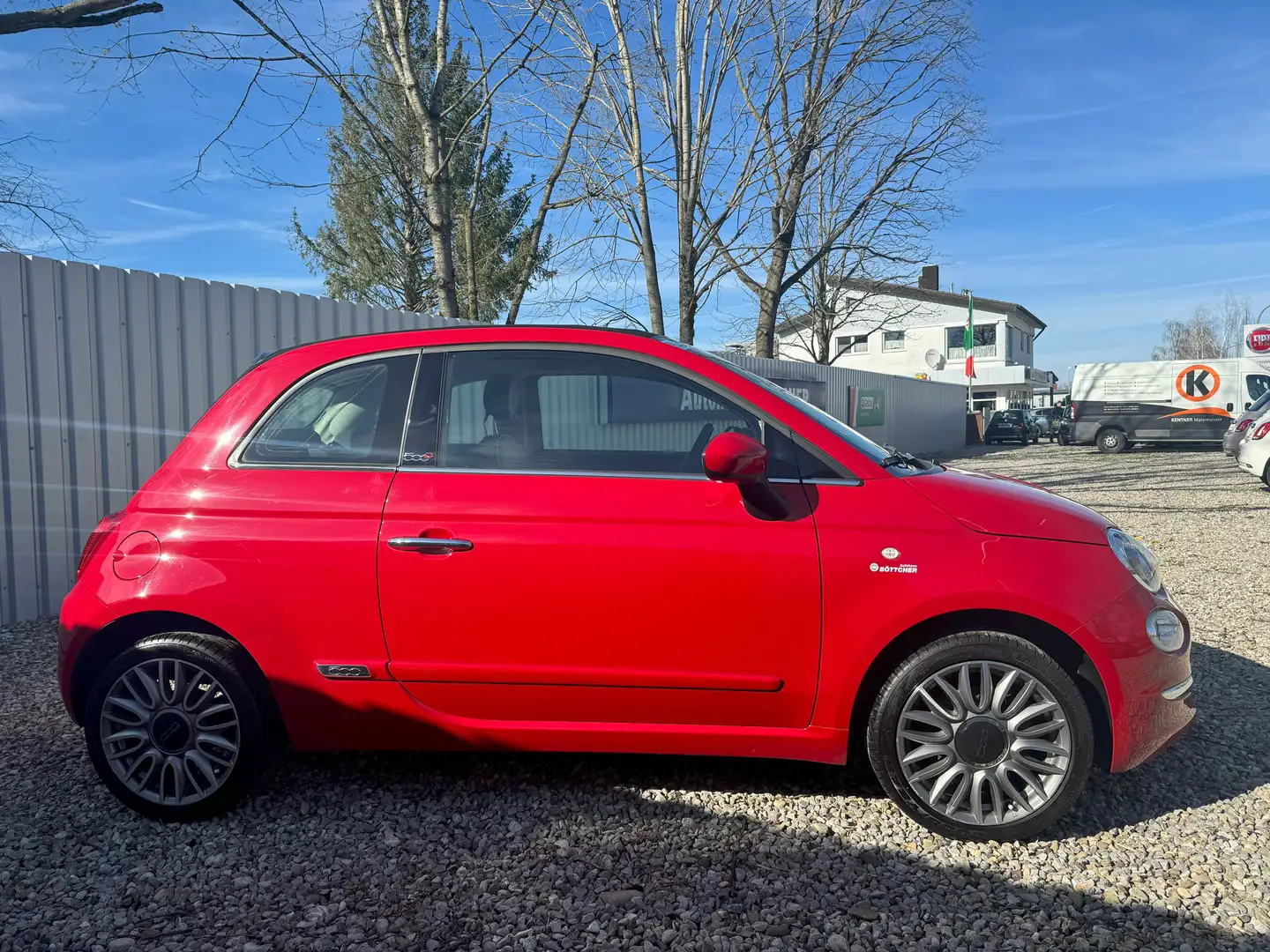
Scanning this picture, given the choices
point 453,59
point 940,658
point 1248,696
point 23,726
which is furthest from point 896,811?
point 453,59

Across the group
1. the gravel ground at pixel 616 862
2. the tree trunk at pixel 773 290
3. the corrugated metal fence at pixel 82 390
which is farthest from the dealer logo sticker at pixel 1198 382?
the corrugated metal fence at pixel 82 390

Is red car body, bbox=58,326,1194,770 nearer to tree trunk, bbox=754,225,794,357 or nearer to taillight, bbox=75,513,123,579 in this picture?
taillight, bbox=75,513,123,579

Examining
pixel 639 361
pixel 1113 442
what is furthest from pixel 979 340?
pixel 639 361

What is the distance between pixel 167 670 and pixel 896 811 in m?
2.68

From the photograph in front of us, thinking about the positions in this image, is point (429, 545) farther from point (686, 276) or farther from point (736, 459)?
point (686, 276)

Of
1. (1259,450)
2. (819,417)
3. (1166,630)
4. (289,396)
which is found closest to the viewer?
(1166,630)

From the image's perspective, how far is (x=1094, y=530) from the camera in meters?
2.92

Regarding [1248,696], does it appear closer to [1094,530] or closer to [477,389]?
[1094,530]

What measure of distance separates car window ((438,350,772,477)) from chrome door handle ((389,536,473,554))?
0.96 feet

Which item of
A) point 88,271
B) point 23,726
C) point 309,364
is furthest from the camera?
point 88,271

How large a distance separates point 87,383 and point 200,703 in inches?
162

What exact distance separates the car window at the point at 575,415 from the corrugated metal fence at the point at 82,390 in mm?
4241

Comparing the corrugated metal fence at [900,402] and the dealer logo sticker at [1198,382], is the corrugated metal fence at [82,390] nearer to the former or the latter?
the corrugated metal fence at [900,402]

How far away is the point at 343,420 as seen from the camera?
3.14 metres
